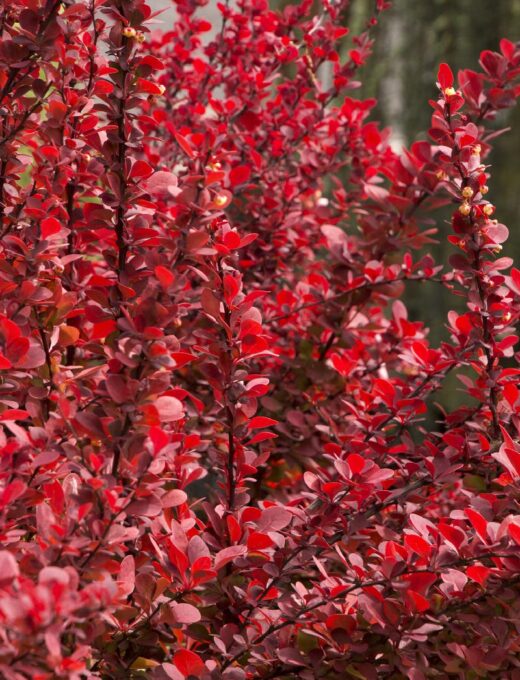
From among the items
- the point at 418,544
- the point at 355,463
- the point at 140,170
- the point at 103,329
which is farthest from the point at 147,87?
the point at 418,544

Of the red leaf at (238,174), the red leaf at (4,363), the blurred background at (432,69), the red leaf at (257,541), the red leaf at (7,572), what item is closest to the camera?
the red leaf at (7,572)

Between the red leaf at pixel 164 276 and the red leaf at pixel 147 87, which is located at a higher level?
the red leaf at pixel 147 87

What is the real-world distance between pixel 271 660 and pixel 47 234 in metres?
0.56

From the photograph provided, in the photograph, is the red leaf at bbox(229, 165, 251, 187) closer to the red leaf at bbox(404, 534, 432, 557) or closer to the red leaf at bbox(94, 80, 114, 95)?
the red leaf at bbox(94, 80, 114, 95)

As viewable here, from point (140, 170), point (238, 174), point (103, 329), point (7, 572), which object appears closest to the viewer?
point (7, 572)

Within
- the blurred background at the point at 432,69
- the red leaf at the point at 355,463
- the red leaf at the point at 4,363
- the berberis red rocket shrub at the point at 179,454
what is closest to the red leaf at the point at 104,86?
the berberis red rocket shrub at the point at 179,454

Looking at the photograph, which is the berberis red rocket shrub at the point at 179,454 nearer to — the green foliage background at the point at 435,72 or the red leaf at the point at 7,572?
the red leaf at the point at 7,572

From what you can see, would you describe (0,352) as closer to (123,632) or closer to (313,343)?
(123,632)

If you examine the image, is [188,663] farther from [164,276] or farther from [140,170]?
[140,170]

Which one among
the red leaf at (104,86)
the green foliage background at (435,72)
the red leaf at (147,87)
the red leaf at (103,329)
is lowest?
the red leaf at (103,329)

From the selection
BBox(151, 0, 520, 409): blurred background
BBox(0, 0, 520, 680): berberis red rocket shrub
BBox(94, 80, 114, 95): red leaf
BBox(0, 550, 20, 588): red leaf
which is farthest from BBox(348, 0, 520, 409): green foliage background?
BBox(0, 550, 20, 588): red leaf

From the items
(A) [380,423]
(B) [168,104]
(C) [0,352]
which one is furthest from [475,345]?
(B) [168,104]

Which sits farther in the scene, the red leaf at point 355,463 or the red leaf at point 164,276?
the red leaf at point 355,463

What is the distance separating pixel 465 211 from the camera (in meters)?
1.04
